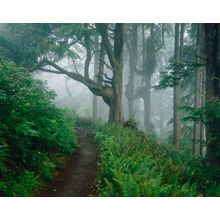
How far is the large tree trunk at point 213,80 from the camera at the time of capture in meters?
11.4

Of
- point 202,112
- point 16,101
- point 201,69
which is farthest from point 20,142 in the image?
point 201,69

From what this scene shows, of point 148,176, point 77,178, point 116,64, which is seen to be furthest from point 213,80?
point 116,64

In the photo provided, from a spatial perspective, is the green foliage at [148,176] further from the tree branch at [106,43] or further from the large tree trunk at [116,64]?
the tree branch at [106,43]

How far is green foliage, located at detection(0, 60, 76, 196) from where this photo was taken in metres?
8.09

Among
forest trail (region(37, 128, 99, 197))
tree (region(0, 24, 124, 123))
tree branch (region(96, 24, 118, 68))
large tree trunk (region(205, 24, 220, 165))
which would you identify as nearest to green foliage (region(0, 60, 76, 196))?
forest trail (region(37, 128, 99, 197))

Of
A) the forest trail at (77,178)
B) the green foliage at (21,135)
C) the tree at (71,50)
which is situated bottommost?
the forest trail at (77,178)

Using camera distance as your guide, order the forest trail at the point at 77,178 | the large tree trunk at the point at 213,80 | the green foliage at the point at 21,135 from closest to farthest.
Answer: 1. the green foliage at the point at 21,135
2. the forest trail at the point at 77,178
3. the large tree trunk at the point at 213,80

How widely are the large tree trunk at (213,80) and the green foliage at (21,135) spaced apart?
18.2 feet

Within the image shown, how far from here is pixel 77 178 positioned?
9922 mm

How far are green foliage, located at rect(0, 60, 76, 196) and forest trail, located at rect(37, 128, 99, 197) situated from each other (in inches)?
14.7

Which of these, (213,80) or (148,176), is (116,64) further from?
(148,176)

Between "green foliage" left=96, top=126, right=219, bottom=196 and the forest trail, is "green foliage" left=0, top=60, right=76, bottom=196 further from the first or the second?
"green foliage" left=96, top=126, right=219, bottom=196

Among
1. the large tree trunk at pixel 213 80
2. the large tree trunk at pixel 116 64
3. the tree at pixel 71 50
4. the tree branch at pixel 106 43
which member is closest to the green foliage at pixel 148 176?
the large tree trunk at pixel 213 80
